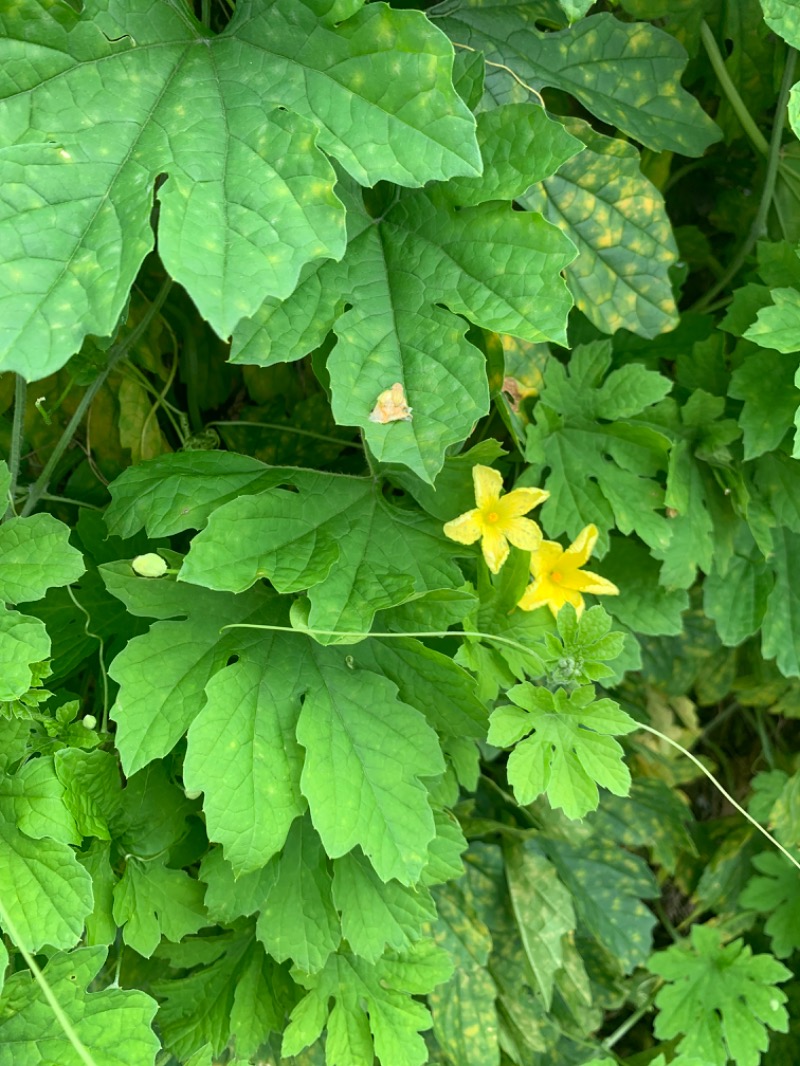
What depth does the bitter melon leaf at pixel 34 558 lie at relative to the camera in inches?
A: 46.1

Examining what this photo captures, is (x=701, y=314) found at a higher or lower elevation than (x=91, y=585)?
higher

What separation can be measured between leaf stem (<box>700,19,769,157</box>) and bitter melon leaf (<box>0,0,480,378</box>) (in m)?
0.81

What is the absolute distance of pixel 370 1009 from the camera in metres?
1.48

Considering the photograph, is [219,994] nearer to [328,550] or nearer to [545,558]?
[328,550]

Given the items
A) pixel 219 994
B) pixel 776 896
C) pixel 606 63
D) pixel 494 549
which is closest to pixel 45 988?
pixel 219 994

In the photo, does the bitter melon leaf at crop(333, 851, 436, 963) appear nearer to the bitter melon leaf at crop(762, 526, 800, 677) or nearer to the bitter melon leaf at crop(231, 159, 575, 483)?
the bitter melon leaf at crop(231, 159, 575, 483)

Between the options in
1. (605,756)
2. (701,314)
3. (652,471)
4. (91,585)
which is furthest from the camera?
(701,314)

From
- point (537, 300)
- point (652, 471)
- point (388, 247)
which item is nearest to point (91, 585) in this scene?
point (388, 247)

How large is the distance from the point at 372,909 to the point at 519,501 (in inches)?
26.5

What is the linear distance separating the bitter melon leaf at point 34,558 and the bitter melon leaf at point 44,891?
329 millimetres

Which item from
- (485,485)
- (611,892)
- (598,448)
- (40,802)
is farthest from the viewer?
(611,892)

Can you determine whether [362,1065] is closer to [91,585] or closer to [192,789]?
[192,789]

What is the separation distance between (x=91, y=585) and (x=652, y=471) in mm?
977

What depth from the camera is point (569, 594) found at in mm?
1521
